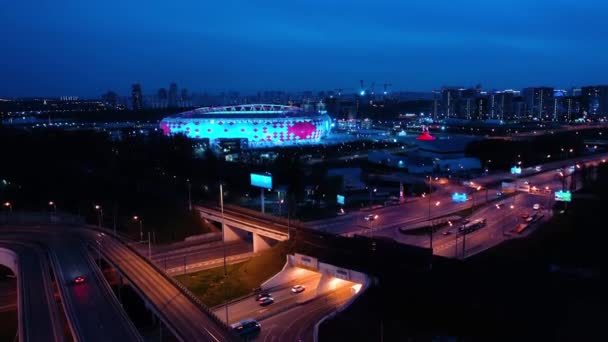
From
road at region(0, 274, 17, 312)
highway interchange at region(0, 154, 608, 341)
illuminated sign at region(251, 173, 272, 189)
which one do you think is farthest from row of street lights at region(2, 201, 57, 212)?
illuminated sign at region(251, 173, 272, 189)

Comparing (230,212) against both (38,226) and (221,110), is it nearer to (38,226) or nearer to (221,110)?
(38,226)

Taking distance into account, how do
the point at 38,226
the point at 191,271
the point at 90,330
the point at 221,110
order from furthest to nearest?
1. the point at 221,110
2. the point at 38,226
3. the point at 191,271
4. the point at 90,330

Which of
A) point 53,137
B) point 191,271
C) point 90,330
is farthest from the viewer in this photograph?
point 53,137

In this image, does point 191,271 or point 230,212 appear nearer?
point 191,271

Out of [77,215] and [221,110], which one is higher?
[221,110]

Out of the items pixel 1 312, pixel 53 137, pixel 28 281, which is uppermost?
pixel 53 137

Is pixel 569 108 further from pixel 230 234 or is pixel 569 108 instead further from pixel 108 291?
pixel 108 291

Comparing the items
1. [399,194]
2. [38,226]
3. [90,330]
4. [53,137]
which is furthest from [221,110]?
[90,330]
